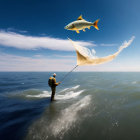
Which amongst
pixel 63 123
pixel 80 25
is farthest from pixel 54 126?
pixel 80 25

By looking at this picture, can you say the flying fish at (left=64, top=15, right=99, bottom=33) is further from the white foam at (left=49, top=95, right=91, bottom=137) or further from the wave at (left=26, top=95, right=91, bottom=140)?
the white foam at (left=49, top=95, right=91, bottom=137)

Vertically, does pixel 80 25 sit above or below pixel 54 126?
above

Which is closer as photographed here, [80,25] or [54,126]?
[80,25]

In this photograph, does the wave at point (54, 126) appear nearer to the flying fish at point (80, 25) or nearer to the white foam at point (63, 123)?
the white foam at point (63, 123)

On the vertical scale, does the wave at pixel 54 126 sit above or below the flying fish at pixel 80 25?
below

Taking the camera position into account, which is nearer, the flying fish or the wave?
the flying fish

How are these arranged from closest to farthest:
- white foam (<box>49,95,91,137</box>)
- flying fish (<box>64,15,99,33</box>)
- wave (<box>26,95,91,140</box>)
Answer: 1. flying fish (<box>64,15,99,33</box>)
2. wave (<box>26,95,91,140</box>)
3. white foam (<box>49,95,91,137</box>)

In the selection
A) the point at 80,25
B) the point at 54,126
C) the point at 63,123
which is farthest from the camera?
the point at 63,123

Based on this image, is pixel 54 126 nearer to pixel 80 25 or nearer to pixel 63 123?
pixel 63 123

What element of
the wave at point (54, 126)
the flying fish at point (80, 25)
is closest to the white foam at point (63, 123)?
the wave at point (54, 126)

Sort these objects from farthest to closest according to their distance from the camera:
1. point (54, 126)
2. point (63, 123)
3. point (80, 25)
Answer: point (63, 123) → point (54, 126) → point (80, 25)

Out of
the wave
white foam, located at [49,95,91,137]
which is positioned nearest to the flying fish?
the wave

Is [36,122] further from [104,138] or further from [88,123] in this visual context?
[104,138]

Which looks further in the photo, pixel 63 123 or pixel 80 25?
pixel 63 123
